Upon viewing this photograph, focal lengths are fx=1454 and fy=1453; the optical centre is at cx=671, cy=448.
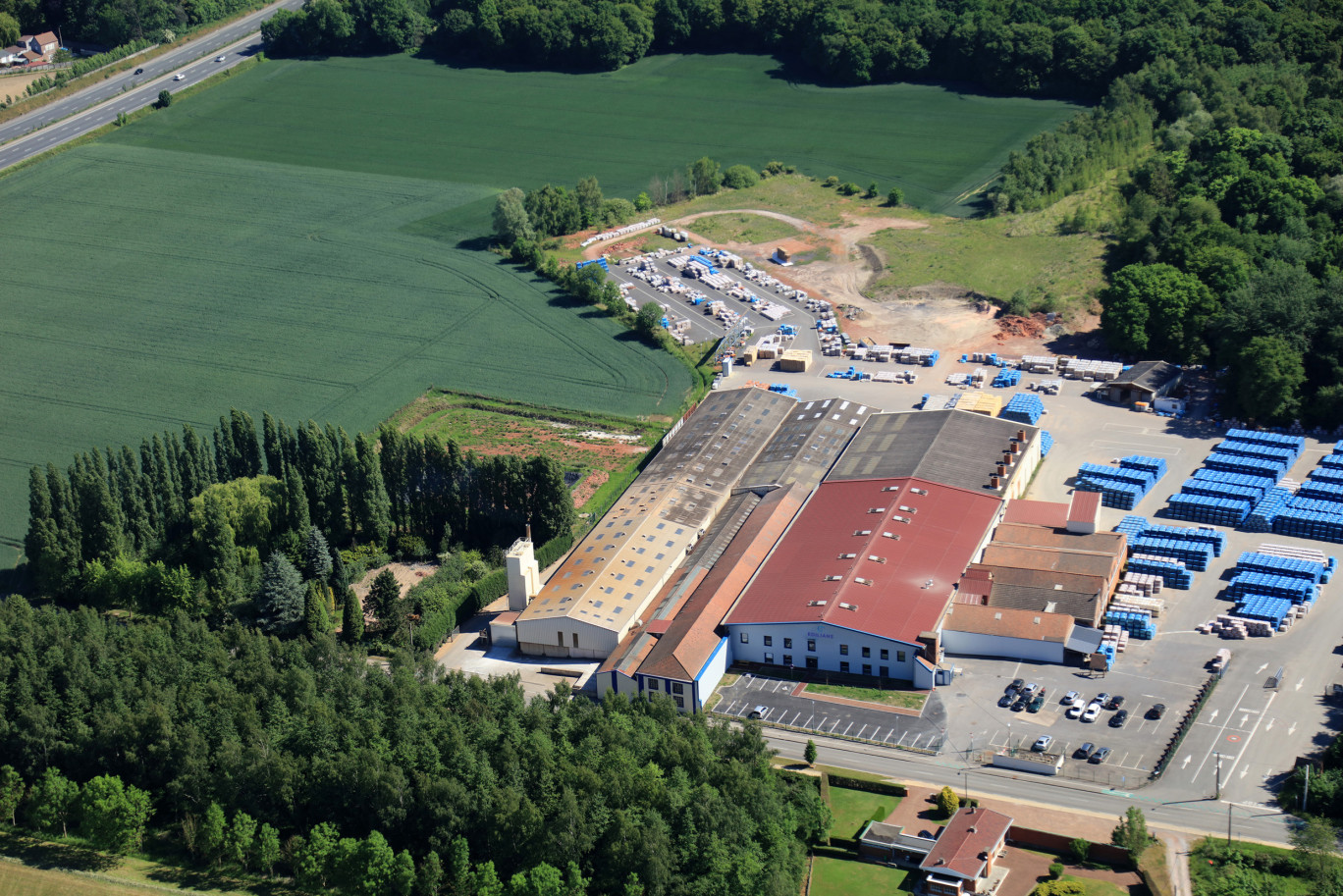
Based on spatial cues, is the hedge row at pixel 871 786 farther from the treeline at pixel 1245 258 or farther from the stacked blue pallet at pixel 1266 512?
the treeline at pixel 1245 258

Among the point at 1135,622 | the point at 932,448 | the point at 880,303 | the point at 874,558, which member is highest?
the point at 880,303

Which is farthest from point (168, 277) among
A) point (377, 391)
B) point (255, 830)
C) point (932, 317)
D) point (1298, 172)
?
point (1298, 172)

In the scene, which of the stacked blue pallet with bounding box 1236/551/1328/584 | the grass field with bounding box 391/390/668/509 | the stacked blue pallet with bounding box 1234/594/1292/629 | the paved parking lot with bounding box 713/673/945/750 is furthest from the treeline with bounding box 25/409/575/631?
the stacked blue pallet with bounding box 1236/551/1328/584

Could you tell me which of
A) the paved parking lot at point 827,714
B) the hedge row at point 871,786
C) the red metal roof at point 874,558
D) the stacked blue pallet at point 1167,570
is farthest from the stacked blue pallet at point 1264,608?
the hedge row at point 871,786

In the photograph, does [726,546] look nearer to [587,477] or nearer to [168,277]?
[587,477]

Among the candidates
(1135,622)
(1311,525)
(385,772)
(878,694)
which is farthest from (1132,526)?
(385,772)

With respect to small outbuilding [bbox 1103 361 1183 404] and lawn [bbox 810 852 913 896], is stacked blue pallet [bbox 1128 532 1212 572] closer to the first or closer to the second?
small outbuilding [bbox 1103 361 1183 404]

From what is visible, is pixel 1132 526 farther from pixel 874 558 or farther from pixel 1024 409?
pixel 874 558
